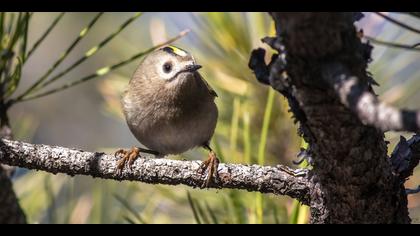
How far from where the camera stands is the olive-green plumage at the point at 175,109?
216 cm

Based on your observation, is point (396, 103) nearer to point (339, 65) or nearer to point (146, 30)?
point (339, 65)

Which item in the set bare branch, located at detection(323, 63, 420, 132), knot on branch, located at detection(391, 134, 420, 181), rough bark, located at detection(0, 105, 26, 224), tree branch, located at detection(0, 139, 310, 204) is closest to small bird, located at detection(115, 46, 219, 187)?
rough bark, located at detection(0, 105, 26, 224)

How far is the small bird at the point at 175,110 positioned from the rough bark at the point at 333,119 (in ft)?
3.77

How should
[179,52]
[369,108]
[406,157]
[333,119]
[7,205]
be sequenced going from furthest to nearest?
[179,52] < [7,205] < [406,157] < [333,119] < [369,108]

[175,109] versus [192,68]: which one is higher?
[192,68]

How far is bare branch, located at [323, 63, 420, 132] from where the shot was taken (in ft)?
1.89

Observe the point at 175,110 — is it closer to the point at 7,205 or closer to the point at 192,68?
the point at 192,68

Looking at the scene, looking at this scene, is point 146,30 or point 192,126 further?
point 146,30

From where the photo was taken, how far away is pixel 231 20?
6.78 feet

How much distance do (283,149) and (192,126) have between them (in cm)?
37

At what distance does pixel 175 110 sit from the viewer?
218 centimetres

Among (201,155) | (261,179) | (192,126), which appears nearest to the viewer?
(261,179)

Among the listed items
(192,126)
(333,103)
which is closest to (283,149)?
(192,126)

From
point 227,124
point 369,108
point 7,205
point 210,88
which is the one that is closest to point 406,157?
point 369,108
